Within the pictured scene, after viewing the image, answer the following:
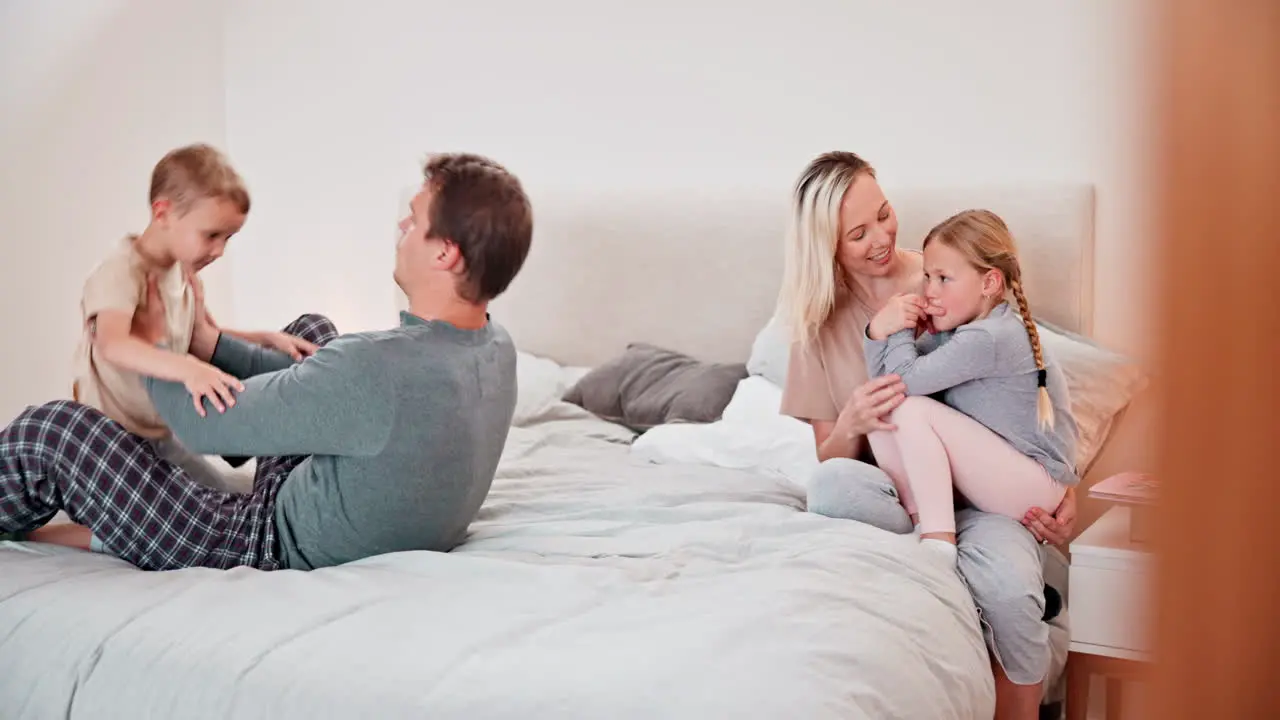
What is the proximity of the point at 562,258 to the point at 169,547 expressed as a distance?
5.90 ft

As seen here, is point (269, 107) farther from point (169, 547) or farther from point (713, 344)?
point (169, 547)

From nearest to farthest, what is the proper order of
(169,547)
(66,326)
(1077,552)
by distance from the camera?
(169,547) → (1077,552) → (66,326)

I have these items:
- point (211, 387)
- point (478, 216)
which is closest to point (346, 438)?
point (211, 387)

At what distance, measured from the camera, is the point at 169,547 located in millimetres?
1777

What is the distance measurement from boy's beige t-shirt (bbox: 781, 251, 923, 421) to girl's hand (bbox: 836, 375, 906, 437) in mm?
180

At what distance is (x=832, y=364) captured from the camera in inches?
90.0

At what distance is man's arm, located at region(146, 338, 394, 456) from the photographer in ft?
5.48

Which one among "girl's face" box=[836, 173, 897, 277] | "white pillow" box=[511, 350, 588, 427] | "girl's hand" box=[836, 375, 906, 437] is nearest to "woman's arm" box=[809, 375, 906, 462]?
"girl's hand" box=[836, 375, 906, 437]

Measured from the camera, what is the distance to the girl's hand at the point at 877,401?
205 centimetres

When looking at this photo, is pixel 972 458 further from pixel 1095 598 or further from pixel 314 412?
Answer: pixel 314 412

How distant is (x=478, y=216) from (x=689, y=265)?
1.49 m

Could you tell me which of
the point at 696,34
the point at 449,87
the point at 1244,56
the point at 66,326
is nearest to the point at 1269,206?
the point at 1244,56

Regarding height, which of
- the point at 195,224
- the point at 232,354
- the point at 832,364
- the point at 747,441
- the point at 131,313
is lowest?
the point at 747,441

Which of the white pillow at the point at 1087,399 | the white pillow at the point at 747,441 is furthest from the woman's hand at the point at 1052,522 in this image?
the white pillow at the point at 747,441
